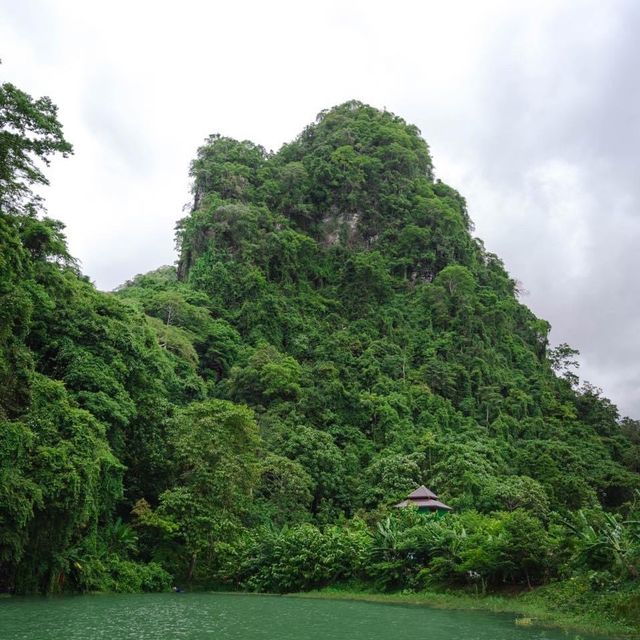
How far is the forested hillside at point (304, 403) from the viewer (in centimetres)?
1962

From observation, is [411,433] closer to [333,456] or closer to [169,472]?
[333,456]

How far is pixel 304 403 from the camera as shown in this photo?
39750 millimetres

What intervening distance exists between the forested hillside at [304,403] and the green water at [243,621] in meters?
2.36

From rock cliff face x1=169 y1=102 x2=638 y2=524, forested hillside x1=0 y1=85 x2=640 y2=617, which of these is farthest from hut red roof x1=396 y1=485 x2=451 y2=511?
rock cliff face x1=169 y1=102 x2=638 y2=524

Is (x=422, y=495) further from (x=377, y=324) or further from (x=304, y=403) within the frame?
(x=377, y=324)

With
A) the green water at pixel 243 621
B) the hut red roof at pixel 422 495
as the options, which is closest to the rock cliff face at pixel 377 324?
the hut red roof at pixel 422 495

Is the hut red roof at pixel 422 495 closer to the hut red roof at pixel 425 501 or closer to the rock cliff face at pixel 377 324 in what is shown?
the hut red roof at pixel 425 501

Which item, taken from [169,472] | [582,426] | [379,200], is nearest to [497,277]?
[379,200]

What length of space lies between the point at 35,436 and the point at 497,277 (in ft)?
179

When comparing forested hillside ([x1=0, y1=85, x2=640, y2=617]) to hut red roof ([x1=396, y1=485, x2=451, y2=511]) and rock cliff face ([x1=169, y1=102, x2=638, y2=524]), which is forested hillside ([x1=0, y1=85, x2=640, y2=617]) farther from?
hut red roof ([x1=396, y1=485, x2=451, y2=511])

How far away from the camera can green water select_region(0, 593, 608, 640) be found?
39.2ft

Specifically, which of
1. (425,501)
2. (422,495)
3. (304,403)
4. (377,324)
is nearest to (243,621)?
(425,501)

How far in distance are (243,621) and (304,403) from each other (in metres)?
25.4

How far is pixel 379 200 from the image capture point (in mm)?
64562
